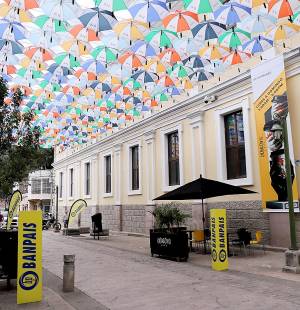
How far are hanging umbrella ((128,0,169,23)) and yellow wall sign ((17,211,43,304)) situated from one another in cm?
703

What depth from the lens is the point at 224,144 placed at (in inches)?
637

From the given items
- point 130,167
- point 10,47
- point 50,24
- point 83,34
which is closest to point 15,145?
point 50,24

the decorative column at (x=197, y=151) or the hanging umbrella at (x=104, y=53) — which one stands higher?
the hanging umbrella at (x=104, y=53)

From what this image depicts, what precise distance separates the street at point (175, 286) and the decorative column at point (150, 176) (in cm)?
909

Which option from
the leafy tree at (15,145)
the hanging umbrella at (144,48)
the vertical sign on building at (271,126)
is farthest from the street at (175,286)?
the hanging umbrella at (144,48)

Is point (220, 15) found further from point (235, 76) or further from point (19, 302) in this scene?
point (19, 302)

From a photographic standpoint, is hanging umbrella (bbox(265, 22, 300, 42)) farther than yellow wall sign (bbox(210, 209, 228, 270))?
Yes

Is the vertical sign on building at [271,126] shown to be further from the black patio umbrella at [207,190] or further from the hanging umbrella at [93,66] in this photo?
the hanging umbrella at [93,66]

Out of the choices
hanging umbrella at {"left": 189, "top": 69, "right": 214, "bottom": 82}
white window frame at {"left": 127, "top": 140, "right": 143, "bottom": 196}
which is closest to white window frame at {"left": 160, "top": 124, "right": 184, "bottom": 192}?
white window frame at {"left": 127, "top": 140, "right": 143, "bottom": 196}

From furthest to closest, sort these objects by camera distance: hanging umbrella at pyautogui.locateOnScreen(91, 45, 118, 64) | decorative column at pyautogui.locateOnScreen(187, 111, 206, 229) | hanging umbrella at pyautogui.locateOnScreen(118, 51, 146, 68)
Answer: decorative column at pyautogui.locateOnScreen(187, 111, 206, 229) → hanging umbrella at pyautogui.locateOnScreen(118, 51, 146, 68) → hanging umbrella at pyautogui.locateOnScreen(91, 45, 118, 64)

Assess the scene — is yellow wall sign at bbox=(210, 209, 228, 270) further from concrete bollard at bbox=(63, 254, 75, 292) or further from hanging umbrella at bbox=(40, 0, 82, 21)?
hanging umbrella at bbox=(40, 0, 82, 21)

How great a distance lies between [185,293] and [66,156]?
30821mm

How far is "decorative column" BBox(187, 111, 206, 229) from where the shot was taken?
55.0 feet

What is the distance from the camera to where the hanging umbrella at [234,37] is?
12.4 m
